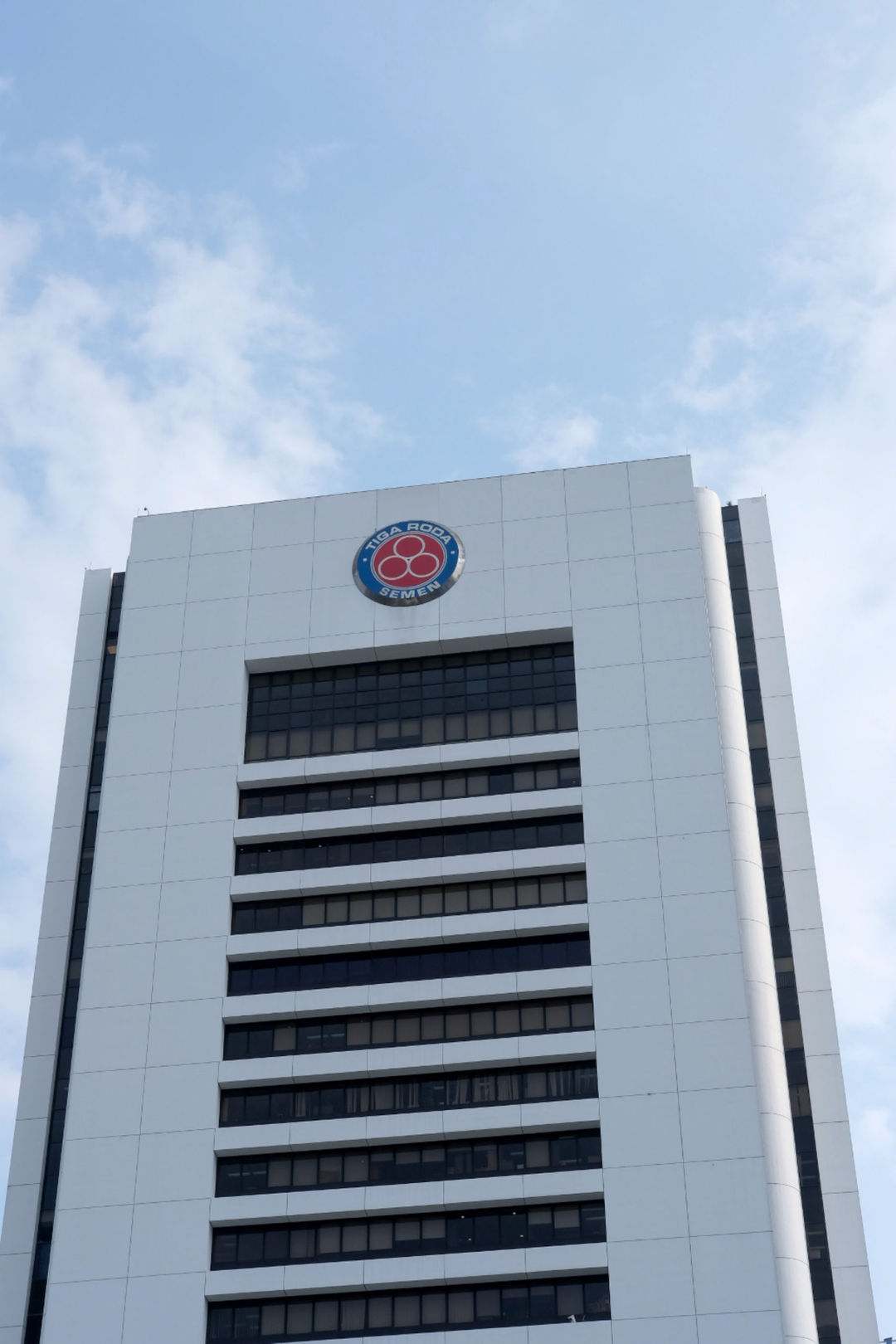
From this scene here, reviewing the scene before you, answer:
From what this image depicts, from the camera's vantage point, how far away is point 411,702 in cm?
10338

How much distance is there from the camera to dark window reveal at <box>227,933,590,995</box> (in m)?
92.8

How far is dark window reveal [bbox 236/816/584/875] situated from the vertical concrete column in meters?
9.74

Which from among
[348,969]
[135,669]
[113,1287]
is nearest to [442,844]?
[348,969]

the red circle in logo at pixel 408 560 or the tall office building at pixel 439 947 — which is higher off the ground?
the red circle in logo at pixel 408 560

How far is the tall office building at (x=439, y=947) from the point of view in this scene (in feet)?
275

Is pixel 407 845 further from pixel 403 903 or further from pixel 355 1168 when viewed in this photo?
pixel 355 1168

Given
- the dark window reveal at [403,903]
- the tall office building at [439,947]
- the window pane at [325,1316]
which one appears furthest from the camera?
the dark window reveal at [403,903]

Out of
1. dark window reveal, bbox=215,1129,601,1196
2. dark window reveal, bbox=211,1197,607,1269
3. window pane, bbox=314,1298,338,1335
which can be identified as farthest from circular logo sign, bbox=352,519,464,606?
window pane, bbox=314,1298,338,1335

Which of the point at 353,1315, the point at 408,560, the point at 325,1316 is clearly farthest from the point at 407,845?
the point at 325,1316

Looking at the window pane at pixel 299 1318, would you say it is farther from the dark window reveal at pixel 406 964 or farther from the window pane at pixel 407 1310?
the dark window reveal at pixel 406 964

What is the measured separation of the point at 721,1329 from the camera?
78812mm

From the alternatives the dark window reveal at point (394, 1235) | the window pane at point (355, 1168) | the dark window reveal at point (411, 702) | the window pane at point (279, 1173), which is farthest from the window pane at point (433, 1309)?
the dark window reveal at point (411, 702)

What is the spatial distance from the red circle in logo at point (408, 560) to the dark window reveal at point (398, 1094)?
3102 cm

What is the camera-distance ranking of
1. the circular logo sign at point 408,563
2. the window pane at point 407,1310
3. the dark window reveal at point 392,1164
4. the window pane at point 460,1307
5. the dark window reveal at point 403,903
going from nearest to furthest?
the window pane at point 460,1307, the window pane at point 407,1310, the dark window reveal at point 392,1164, the dark window reveal at point 403,903, the circular logo sign at point 408,563
